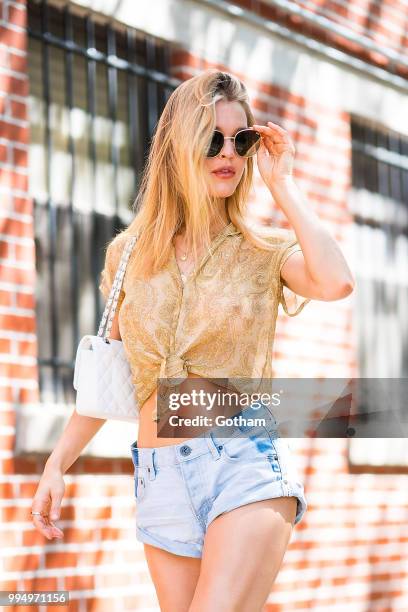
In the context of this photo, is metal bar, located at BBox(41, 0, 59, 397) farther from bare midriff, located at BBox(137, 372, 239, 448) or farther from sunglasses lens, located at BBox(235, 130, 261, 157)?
sunglasses lens, located at BBox(235, 130, 261, 157)

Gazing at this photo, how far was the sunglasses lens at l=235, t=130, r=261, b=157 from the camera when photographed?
3645 mm

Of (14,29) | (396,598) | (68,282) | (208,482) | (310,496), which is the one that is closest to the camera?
(208,482)

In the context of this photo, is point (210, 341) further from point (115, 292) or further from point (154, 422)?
point (115, 292)

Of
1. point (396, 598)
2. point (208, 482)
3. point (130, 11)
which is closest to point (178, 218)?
point (208, 482)

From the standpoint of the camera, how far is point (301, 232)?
11.5 ft

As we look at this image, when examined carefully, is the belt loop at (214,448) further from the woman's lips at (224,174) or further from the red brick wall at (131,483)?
the red brick wall at (131,483)

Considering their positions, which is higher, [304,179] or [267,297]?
[304,179]

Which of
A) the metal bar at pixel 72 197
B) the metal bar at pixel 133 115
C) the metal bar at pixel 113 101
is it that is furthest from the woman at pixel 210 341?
the metal bar at pixel 133 115

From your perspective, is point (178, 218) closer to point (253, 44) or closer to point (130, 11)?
point (130, 11)

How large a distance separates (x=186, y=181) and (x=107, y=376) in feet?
2.08

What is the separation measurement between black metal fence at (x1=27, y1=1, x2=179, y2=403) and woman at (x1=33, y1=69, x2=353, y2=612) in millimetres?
2361

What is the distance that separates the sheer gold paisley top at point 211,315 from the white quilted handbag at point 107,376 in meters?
0.05

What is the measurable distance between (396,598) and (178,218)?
5336 millimetres

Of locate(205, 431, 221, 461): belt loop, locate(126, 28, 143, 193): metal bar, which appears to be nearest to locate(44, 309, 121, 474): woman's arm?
locate(205, 431, 221, 461): belt loop
